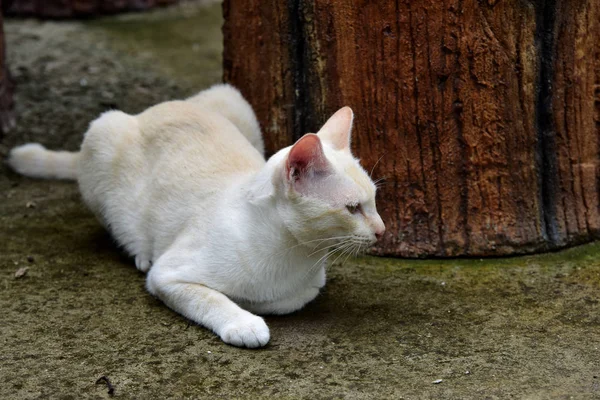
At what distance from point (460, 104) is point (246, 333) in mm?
1511

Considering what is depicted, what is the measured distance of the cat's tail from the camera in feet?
16.9

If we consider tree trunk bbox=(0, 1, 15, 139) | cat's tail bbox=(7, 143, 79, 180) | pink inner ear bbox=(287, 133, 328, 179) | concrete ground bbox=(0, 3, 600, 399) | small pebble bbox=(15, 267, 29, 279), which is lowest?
concrete ground bbox=(0, 3, 600, 399)

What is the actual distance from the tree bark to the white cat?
18.1 inches

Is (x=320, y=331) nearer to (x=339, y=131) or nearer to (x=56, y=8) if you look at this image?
(x=339, y=131)

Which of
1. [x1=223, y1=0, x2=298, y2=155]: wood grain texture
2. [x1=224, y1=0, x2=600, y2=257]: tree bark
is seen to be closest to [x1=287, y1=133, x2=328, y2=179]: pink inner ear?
[x1=224, y1=0, x2=600, y2=257]: tree bark

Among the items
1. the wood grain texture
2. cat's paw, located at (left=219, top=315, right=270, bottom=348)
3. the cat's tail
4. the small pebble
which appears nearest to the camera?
cat's paw, located at (left=219, top=315, right=270, bottom=348)

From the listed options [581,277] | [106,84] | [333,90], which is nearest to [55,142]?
[106,84]

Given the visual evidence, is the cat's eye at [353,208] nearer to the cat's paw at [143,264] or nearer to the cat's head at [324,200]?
the cat's head at [324,200]

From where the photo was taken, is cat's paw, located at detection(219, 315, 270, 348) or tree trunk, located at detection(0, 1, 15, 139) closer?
cat's paw, located at detection(219, 315, 270, 348)

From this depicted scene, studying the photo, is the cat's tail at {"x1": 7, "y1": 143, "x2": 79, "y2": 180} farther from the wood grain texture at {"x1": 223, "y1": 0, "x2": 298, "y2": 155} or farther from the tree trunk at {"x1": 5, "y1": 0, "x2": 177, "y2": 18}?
the tree trunk at {"x1": 5, "y1": 0, "x2": 177, "y2": 18}

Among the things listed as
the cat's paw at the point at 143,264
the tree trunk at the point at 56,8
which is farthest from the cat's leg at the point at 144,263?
the tree trunk at the point at 56,8

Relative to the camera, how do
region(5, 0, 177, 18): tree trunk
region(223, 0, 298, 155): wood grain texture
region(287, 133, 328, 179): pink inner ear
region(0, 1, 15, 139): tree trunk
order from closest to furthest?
region(287, 133, 328, 179): pink inner ear
region(223, 0, 298, 155): wood grain texture
region(0, 1, 15, 139): tree trunk
region(5, 0, 177, 18): tree trunk

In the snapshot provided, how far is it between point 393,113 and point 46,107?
331 cm

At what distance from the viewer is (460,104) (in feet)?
13.6
